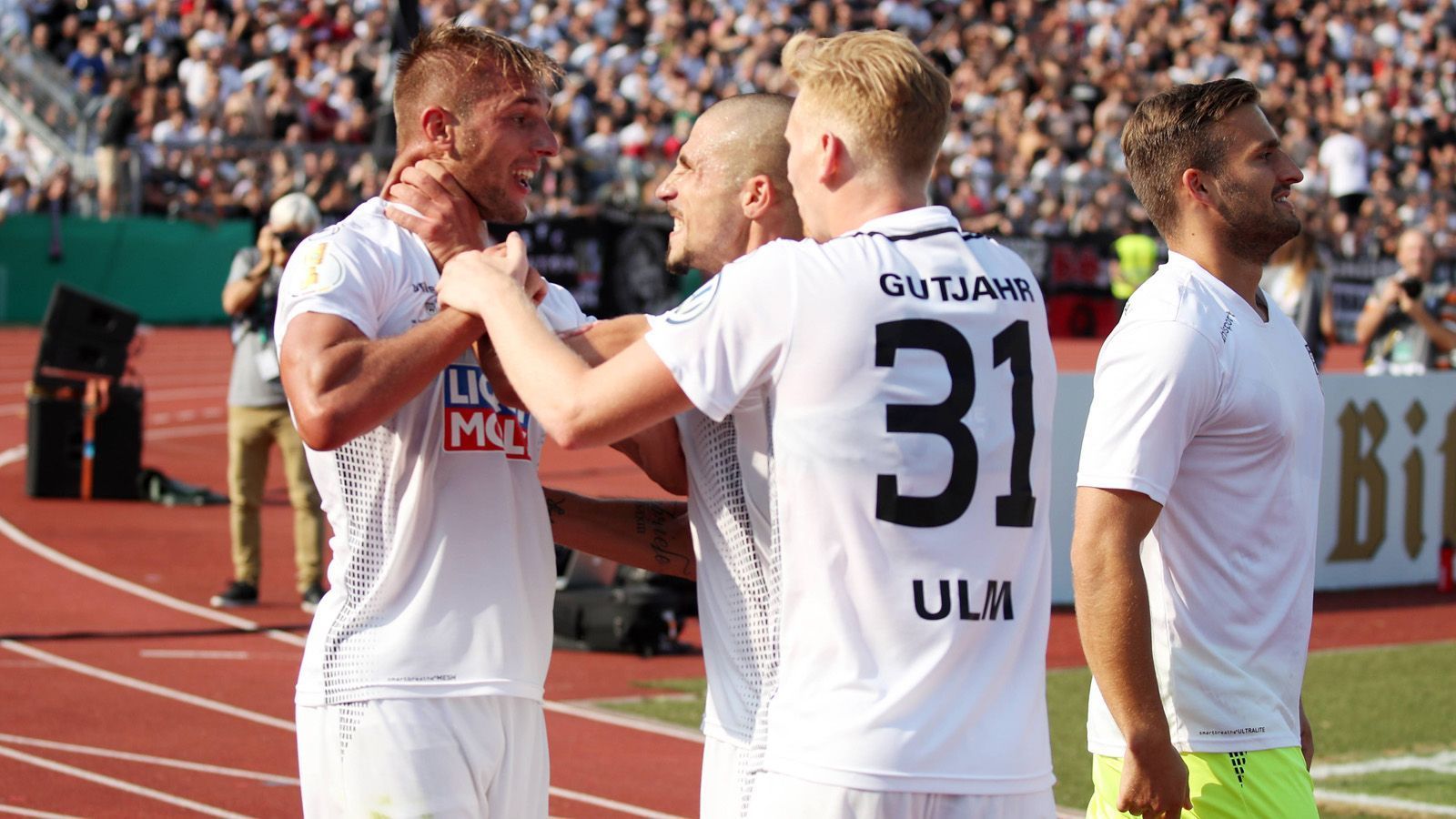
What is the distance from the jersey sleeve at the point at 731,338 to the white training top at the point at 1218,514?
0.95m

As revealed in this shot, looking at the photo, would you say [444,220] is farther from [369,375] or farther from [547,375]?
[547,375]

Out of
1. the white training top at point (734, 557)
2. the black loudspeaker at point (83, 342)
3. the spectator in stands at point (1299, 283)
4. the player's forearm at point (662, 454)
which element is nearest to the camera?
the white training top at point (734, 557)

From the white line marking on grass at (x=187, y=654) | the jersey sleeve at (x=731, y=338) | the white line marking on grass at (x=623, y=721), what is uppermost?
the jersey sleeve at (x=731, y=338)

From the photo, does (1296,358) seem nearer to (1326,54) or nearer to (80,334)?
(80,334)

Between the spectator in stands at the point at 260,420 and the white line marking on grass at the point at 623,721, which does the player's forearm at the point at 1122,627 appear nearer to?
the white line marking on grass at the point at 623,721

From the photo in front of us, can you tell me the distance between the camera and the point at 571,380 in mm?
2900

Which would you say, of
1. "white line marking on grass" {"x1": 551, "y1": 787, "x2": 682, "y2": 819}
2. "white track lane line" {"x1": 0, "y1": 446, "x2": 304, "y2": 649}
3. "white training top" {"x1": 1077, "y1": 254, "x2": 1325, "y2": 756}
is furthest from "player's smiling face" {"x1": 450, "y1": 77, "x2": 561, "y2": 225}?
"white track lane line" {"x1": 0, "y1": 446, "x2": 304, "y2": 649}

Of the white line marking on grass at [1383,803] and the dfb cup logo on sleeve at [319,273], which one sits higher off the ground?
the dfb cup logo on sleeve at [319,273]

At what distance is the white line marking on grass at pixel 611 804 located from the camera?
22.5ft

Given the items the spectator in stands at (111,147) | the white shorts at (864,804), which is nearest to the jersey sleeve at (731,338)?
the white shorts at (864,804)

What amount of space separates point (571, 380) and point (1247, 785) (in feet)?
5.31

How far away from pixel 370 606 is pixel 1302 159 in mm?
31059

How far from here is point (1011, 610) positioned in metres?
2.92

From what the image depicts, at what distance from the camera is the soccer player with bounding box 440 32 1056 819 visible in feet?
9.23
